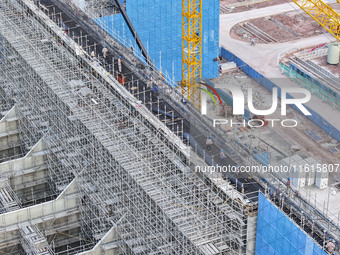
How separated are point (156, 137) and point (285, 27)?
65291 millimetres

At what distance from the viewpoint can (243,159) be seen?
209 feet

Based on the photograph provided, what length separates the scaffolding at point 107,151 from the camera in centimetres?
5925

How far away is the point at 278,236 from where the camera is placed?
2199 inches

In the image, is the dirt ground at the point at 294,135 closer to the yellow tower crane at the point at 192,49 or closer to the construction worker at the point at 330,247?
the yellow tower crane at the point at 192,49

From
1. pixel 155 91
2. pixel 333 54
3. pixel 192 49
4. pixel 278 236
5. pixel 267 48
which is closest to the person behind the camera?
pixel 278 236

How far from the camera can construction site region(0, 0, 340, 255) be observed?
58.7m

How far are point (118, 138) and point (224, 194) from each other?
12.5 m

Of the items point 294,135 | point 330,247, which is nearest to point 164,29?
point 294,135

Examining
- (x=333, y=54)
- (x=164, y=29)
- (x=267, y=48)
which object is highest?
(x=164, y=29)

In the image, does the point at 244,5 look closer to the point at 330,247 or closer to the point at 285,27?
the point at 285,27

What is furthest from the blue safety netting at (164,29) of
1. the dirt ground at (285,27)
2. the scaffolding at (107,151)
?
the dirt ground at (285,27)

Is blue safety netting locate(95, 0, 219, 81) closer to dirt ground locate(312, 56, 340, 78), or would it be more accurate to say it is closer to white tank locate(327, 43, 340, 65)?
dirt ground locate(312, 56, 340, 78)

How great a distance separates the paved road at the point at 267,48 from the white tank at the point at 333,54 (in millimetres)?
6440

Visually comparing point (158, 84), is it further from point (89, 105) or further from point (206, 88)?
point (206, 88)
